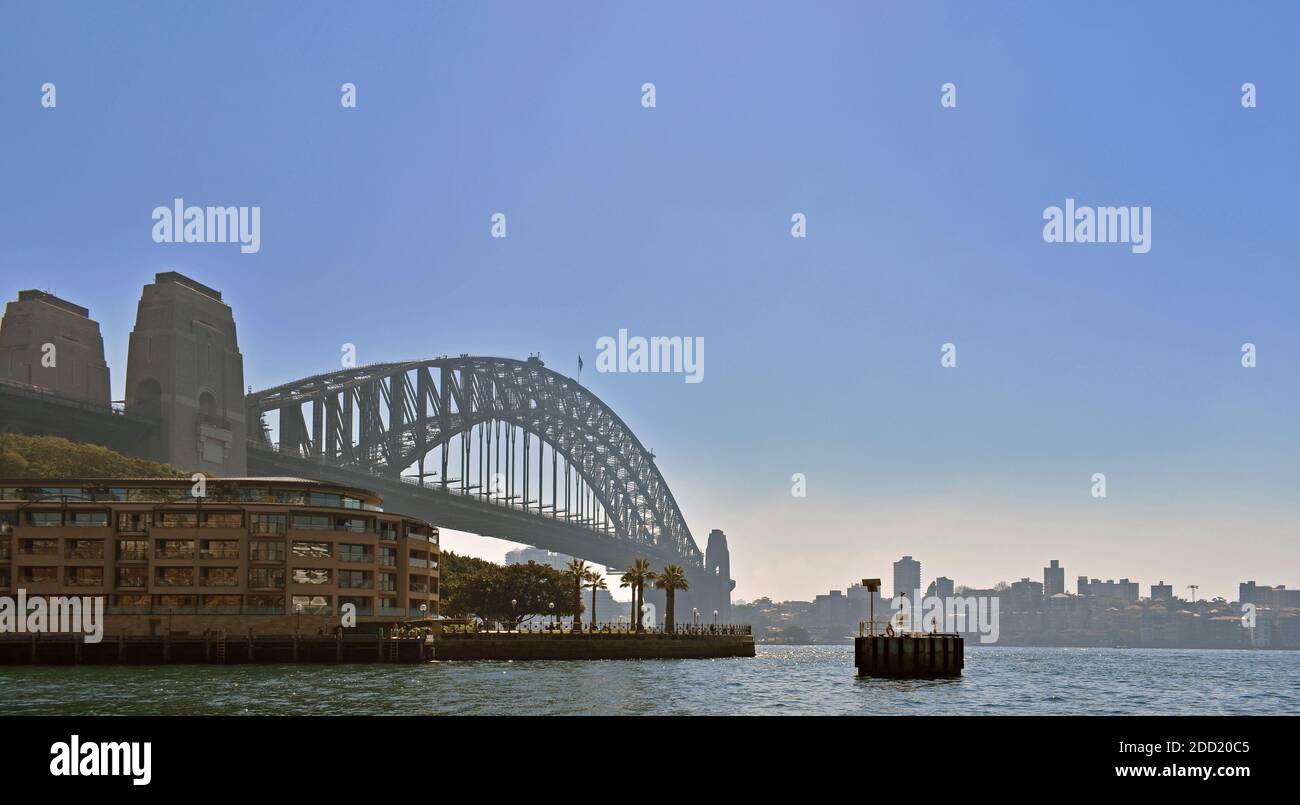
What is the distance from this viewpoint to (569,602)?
172750mm

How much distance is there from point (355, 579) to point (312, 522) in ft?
22.8

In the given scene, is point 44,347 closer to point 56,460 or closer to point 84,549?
point 56,460

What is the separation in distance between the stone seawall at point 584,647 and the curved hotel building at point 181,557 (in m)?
14.4

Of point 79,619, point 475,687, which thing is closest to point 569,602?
point 79,619

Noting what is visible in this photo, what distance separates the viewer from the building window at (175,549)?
11562cm

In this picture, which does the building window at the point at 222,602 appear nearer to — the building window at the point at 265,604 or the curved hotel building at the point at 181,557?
the curved hotel building at the point at 181,557

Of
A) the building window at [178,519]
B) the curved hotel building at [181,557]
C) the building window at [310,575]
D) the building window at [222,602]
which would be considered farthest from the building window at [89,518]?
the building window at [310,575]

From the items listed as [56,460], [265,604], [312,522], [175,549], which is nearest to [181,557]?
[175,549]

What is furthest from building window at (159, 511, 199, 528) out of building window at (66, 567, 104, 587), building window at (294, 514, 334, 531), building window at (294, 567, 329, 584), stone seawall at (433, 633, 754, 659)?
stone seawall at (433, 633, 754, 659)

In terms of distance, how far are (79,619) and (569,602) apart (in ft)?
240

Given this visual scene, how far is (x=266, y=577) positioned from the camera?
116812 mm
